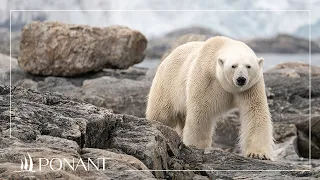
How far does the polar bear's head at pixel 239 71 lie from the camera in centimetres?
662

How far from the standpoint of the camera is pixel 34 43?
12.8 meters

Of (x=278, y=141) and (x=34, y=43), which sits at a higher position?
(x=34, y=43)

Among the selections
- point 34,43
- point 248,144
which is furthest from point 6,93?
point 34,43

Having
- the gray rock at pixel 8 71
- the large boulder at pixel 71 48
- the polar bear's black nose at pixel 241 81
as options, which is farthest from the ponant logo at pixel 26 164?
the large boulder at pixel 71 48

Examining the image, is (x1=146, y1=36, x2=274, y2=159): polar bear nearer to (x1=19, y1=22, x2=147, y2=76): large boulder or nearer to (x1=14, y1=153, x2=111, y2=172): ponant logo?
(x1=14, y1=153, x2=111, y2=172): ponant logo

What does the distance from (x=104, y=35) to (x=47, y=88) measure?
1.79m

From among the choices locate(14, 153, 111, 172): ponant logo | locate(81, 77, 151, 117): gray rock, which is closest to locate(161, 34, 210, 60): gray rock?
locate(81, 77, 151, 117): gray rock

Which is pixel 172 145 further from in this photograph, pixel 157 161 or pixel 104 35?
pixel 104 35

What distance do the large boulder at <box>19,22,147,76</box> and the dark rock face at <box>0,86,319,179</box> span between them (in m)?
7.07

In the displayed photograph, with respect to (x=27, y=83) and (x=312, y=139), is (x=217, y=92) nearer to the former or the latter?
(x=312, y=139)

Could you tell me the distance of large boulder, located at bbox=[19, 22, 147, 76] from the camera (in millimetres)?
12672

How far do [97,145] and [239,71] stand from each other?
Result: 219cm

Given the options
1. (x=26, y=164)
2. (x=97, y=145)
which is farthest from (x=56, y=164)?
(x=97, y=145)

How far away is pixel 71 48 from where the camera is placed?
12672 millimetres
